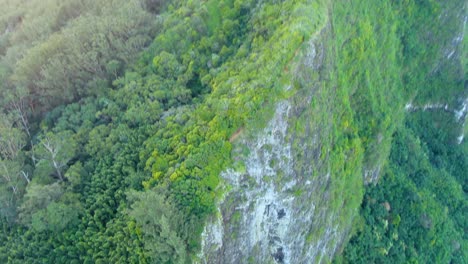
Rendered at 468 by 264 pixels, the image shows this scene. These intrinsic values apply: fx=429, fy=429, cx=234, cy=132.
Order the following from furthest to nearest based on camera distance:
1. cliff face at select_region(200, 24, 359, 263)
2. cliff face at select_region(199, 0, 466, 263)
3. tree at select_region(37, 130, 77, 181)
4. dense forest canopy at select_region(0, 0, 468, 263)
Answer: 1. tree at select_region(37, 130, 77, 181)
2. cliff face at select_region(199, 0, 466, 263)
3. cliff face at select_region(200, 24, 359, 263)
4. dense forest canopy at select_region(0, 0, 468, 263)

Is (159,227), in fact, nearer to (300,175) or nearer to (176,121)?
(176,121)

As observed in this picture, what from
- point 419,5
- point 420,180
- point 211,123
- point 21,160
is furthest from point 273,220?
point 419,5

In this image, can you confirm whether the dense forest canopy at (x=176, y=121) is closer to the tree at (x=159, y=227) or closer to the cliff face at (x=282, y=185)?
the tree at (x=159, y=227)

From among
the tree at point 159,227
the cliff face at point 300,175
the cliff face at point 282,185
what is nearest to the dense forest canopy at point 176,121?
the tree at point 159,227

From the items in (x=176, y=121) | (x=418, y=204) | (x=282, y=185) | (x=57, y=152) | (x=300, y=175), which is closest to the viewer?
(x=57, y=152)

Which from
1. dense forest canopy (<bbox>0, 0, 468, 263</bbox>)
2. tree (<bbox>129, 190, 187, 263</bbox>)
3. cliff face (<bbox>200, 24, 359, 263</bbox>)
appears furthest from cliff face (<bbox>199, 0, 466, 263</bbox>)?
tree (<bbox>129, 190, 187, 263</bbox>)

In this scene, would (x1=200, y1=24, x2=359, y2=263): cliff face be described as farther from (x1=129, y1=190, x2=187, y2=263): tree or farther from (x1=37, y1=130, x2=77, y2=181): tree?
(x1=37, y1=130, x2=77, y2=181): tree

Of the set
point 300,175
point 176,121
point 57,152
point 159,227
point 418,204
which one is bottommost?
point 418,204

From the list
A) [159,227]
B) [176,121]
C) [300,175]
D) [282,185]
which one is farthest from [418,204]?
[159,227]
